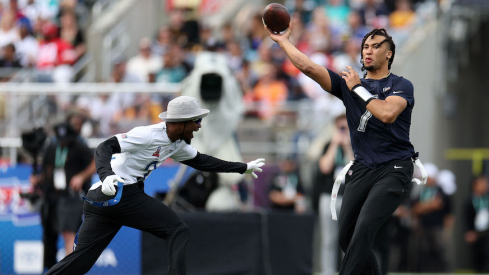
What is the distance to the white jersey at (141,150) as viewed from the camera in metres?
7.81

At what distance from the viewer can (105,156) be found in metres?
7.56

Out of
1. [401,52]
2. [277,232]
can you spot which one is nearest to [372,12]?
[401,52]

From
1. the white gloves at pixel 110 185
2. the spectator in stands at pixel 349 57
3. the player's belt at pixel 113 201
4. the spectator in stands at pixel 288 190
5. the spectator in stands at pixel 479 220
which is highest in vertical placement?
the spectator in stands at pixel 349 57

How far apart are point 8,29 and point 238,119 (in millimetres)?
7176

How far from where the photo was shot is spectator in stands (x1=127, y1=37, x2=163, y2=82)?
53.0ft

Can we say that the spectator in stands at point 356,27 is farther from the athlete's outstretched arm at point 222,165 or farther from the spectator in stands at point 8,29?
the athlete's outstretched arm at point 222,165

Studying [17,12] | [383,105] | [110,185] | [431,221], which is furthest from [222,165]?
[17,12]

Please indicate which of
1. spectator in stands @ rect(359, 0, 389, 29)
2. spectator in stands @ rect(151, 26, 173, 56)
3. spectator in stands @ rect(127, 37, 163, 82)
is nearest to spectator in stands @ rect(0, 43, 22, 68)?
spectator in stands @ rect(127, 37, 163, 82)

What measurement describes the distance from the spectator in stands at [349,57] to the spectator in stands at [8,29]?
6.71 meters

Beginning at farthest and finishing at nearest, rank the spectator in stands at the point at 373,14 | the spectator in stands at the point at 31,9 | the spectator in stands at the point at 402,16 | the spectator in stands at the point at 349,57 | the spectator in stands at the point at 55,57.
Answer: the spectator in stands at the point at 31,9
the spectator in stands at the point at 373,14
the spectator in stands at the point at 402,16
the spectator in stands at the point at 55,57
the spectator in stands at the point at 349,57

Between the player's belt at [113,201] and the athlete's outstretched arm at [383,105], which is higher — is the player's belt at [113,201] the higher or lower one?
the lower one

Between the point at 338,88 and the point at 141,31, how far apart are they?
37.9 ft

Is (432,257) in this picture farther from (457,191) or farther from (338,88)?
(338,88)

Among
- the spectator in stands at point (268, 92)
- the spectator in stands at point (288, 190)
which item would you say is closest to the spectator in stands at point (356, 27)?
the spectator in stands at point (268, 92)
